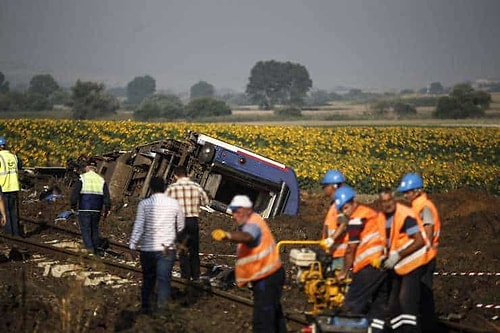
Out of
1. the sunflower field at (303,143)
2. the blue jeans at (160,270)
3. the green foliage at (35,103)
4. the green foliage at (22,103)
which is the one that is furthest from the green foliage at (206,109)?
the blue jeans at (160,270)

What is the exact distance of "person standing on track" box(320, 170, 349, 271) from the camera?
9.84m

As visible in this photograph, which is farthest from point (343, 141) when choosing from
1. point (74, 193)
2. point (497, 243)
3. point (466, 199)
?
point (74, 193)

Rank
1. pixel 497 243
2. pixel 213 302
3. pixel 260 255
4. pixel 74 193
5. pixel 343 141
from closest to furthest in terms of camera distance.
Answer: pixel 260 255
pixel 213 302
pixel 74 193
pixel 497 243
pixel 343 141

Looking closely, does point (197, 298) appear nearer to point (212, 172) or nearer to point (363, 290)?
point (363, 290)

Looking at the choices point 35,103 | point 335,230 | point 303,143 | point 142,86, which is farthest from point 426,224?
point 142,86

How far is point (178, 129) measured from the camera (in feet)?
128

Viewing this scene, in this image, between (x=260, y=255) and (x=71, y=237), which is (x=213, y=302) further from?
(x=71, y=237)

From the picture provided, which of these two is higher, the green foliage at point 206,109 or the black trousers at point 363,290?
the black trousers at point 363,290

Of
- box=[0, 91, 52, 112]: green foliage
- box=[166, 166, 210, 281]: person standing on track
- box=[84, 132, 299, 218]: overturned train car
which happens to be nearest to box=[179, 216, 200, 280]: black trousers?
box=[166, 166, 210, 281]: person standing on track

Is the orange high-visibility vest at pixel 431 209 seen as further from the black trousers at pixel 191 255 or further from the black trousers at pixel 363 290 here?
the black trousers at pixel 191 255

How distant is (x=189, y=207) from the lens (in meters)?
13.2

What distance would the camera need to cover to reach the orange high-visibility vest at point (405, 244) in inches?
385

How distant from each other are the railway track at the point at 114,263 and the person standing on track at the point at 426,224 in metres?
0.44

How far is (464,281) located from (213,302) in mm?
4325
